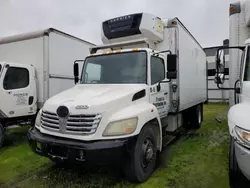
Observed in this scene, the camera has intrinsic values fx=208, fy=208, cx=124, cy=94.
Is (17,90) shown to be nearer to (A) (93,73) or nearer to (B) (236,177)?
(A) (93,73)

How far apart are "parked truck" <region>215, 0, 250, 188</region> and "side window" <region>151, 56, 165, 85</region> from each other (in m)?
1.18

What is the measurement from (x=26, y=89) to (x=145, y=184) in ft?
14.5

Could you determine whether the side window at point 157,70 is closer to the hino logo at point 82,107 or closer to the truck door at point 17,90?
the hino logo at point 82,107

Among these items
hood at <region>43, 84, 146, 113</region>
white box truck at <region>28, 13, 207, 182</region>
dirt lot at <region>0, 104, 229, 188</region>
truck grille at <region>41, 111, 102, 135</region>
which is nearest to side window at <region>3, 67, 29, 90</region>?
dirt lot at <region>0, 104, 229, 188</region>

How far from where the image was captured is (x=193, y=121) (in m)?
7.80

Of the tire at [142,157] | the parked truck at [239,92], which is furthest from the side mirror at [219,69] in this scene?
the tire at [142,157]

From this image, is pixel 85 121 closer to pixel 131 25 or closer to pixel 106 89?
pixel 106 89

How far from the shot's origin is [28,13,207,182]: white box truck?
3.13 metres

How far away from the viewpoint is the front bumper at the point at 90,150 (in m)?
3.01

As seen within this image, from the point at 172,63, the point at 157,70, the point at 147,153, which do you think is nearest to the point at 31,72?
the point at 157,70

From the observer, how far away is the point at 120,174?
389 centimetres

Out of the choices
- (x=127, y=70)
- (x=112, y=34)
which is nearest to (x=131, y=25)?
(x=112, y=34)

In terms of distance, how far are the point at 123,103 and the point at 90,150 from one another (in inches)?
37.7

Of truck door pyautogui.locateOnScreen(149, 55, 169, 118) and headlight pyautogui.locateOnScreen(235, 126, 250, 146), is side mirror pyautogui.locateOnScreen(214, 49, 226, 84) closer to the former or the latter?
truck door pyautogui.locateOnScreen(149, 55, 169, 118)
